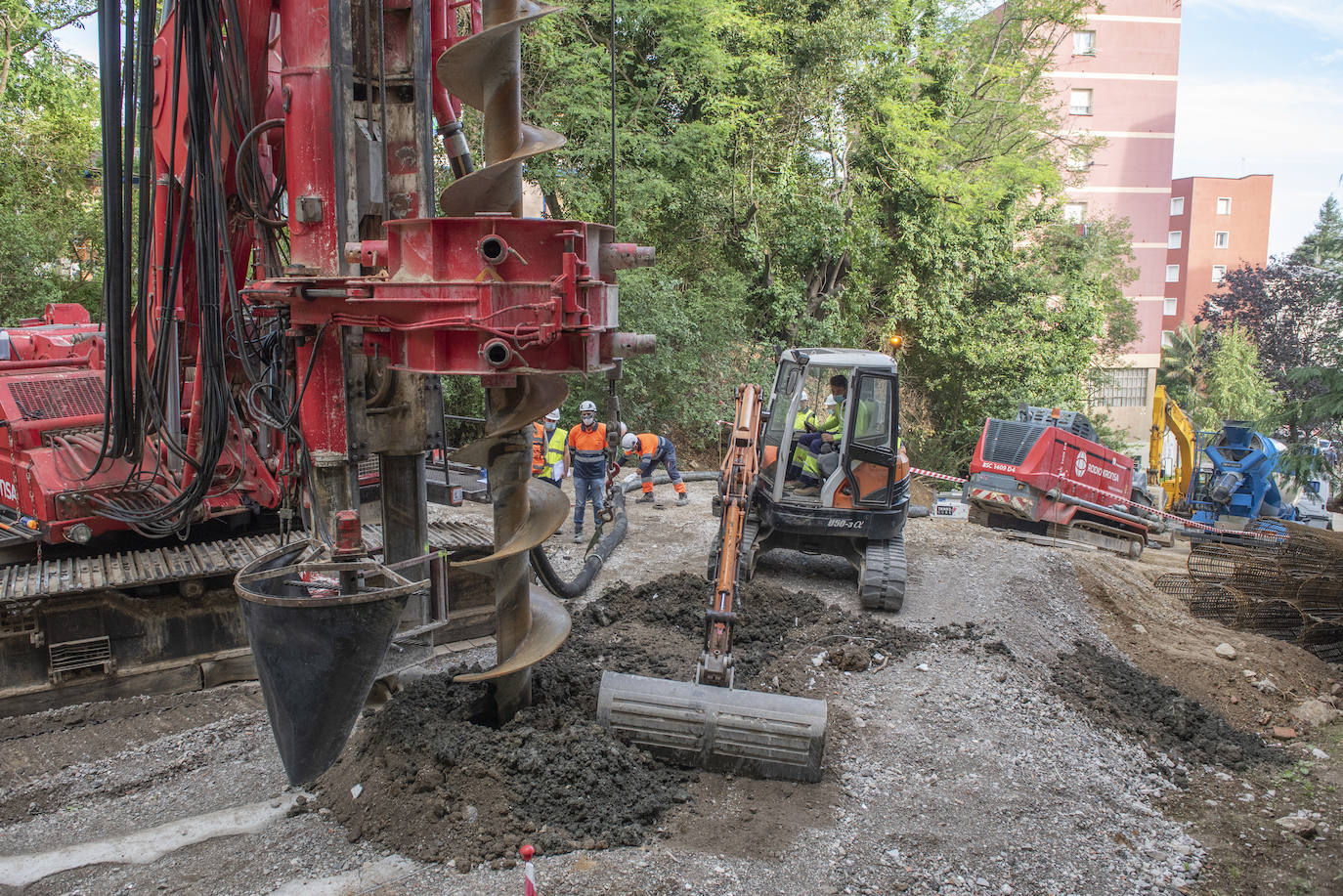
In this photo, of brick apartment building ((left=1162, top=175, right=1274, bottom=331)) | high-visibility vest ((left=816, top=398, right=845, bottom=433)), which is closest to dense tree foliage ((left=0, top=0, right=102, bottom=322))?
high-visibility vest ((left=816, top=398, right=845, bottom=433))

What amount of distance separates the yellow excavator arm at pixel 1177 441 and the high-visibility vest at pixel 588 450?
9.82 metres

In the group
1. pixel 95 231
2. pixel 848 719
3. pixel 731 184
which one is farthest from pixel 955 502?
pixel 95 231

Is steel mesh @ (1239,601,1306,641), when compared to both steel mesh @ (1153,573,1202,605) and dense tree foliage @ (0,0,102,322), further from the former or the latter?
dense tree foliage @ (0,0,102,322)

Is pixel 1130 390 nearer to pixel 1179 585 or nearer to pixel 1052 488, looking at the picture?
pixel 1052 488

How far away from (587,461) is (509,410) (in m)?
6.19

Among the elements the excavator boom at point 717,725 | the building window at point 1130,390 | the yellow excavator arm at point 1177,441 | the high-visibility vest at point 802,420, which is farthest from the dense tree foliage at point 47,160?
the building window at point 1130,390

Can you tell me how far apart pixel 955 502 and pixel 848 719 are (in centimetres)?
1168

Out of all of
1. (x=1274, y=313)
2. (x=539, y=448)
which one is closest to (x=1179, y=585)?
(x=539, y=448)

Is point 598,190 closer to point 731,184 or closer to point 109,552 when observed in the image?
point 731,184

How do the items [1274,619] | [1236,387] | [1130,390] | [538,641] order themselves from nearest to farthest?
1. [538,641]
2. [1274,619]
3. [1236,387]
4. [1130,390]

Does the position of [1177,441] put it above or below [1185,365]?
below

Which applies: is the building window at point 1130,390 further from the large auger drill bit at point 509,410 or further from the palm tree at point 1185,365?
the large auger drill bit at point 509,410

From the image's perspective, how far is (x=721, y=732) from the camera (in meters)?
4.68

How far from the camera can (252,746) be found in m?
5.04
